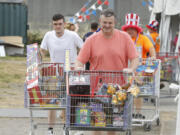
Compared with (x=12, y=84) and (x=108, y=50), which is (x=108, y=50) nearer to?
(x=108, y=50)

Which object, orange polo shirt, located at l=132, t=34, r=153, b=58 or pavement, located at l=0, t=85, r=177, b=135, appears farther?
orange polo shirt, located at l=132, t=34, r=153, b=58

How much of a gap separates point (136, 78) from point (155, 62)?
1.66 ft

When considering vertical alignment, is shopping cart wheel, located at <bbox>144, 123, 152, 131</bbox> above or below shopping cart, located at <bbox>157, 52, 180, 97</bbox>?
below

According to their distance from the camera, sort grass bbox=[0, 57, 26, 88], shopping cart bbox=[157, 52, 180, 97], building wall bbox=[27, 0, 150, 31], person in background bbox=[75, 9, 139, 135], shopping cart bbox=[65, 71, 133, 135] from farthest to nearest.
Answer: building wall bbox=[27, 0, 150, 31]
grass bbox=[0, 57, 26, 88]
shopping cart bbox=[157, 52, 180, 97]
person in background bbox=[75, 9, 139, 135]
shopping cart bbox=[65, 71, 133, 135]

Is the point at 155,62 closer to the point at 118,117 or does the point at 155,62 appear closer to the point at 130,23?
the point at 130,23

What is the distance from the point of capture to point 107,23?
559 cm

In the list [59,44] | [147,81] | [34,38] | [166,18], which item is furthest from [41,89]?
[34,38]

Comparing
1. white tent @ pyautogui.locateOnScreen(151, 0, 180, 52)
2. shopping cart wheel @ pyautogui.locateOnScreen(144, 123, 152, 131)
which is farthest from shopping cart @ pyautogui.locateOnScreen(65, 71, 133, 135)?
white tent @ pyautogui.locateOnScreen(151, 0, 180, 52)

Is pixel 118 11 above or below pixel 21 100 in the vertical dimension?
above

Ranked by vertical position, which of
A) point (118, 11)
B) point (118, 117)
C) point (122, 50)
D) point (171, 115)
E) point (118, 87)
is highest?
point (118, 11)

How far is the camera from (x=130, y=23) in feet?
26.3

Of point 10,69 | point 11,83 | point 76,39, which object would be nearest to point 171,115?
point 76,39

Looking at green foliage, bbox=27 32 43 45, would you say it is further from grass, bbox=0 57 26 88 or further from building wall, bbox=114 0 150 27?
grass, bbox=0 57 26 88

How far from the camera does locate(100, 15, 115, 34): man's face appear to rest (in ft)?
18.2
